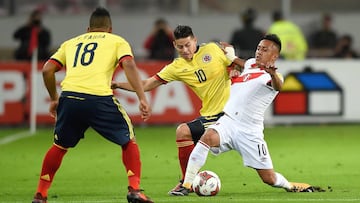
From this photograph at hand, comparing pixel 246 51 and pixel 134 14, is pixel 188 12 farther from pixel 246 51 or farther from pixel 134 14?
pixel 246 51

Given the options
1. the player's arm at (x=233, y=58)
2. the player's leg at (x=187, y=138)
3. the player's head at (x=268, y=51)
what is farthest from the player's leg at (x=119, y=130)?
the player's arm at (x=233, y=58)

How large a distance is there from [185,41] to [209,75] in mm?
559

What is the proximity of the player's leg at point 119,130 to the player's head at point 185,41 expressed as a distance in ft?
5.11

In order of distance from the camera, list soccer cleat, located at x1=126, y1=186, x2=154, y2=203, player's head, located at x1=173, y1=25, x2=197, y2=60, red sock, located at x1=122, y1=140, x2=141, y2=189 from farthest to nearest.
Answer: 1. player's head, located at x1=173, y1=25, x2=197, y2=60
2. red sock, located at x1=122, y1=140, x2=141, y2=189
3. soccer cleat, located at x1=126, y1=186, x2=154, y2=203

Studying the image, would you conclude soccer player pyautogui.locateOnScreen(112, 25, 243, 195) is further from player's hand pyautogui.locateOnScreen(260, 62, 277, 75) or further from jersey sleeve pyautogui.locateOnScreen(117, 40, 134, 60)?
jersey sleeve pyautogui.locateOnScreen(117, 40, 134, 60)

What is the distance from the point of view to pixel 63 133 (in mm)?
10688

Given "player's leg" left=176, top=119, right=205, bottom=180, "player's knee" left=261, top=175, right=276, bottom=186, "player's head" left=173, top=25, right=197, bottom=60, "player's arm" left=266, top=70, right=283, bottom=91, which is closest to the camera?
"player's arm" left=266, top=70, right=283, bottom=91

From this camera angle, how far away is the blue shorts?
34.7ft

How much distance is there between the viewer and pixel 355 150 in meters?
17.4

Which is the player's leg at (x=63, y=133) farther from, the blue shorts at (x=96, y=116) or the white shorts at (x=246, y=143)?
the white shorts at (x=246, y=143)

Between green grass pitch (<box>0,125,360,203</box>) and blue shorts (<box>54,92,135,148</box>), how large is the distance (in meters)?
0.86

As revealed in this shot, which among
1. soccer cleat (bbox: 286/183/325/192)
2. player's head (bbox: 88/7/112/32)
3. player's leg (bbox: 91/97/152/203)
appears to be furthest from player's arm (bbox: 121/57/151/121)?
soccer cleat (bbox: 286/183/325/192)

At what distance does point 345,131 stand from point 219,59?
9375mm

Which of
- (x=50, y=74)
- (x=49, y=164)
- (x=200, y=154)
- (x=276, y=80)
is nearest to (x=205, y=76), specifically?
(x=200, y=154)
